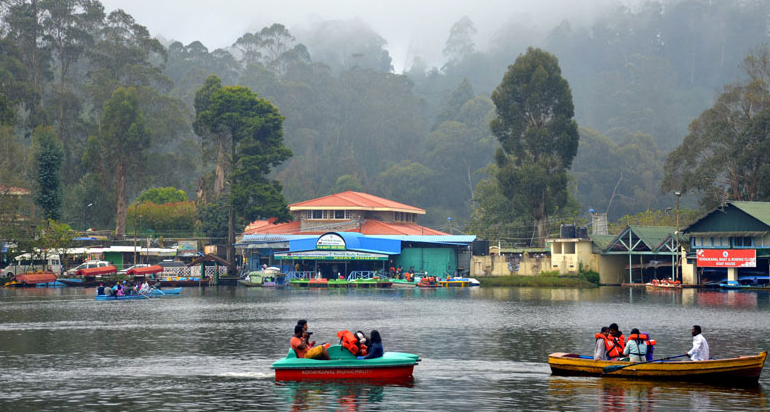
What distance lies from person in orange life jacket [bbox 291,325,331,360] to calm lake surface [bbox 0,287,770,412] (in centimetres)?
115

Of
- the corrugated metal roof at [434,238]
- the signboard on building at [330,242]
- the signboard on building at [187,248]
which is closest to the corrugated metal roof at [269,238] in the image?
the signboard on building at [330,242]

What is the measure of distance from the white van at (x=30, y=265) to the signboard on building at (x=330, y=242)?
109ft

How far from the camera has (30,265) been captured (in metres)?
111

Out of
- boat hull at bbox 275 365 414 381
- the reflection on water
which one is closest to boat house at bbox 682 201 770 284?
the reflection on water

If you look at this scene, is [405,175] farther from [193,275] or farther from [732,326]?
[732,326]

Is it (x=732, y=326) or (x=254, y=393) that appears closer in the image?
(x=254, y=393)

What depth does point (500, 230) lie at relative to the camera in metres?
128

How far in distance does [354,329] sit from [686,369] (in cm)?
2363

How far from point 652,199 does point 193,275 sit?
101 m

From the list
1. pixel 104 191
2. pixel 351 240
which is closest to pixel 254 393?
pixel 351 240

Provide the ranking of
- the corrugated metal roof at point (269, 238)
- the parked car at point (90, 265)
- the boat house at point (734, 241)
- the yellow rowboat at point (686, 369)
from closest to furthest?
the yellow rowboat at point (686, 369), the boat house at point (734, 241), the parked car at point (90, 265), the corrugated metal roof at point (269, 238)

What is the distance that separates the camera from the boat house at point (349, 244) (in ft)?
364

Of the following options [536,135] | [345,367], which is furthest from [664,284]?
[345,367]

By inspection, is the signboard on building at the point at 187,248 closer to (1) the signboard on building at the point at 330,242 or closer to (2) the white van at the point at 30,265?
(2) the white van at the point at 30,265
